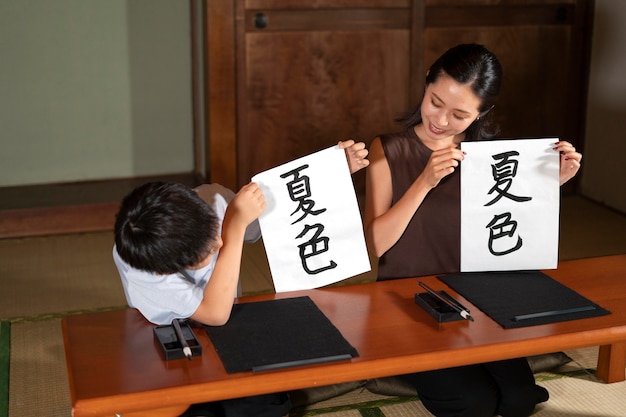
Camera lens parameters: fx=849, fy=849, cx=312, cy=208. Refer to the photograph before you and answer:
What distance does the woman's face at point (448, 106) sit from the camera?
2.10 meters

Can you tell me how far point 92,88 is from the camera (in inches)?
172

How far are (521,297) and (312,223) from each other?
1.62ft

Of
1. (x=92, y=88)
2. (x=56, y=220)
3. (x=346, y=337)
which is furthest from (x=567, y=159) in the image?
(x=92, y=88)

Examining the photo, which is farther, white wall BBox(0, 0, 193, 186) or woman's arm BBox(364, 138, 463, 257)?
white wall BBox(0, 0, 193, 186)

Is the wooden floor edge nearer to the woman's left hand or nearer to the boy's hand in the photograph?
the boy's hand

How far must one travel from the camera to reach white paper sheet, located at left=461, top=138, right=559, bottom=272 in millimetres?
1984

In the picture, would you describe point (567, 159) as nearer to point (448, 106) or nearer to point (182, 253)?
point (448, 106)

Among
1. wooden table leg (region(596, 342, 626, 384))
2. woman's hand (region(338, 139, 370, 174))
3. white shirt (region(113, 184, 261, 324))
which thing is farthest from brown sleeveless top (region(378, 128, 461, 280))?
white shirt (region(113, 184, 261, 324))

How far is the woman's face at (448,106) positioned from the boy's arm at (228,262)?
22.4 inches

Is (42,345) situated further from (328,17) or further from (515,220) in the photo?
(328,17)

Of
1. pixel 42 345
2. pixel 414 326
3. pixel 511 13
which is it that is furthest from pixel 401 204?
pixel 511 13

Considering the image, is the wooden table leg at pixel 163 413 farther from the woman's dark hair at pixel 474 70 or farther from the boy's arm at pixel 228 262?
the woman's dark hair at pixel 474 70

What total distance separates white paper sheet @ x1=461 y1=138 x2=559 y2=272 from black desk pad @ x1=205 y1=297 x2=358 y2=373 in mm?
448

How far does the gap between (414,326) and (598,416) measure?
2.85 ft
